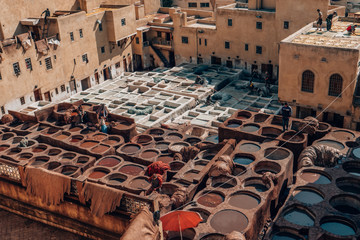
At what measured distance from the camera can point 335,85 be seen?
3033cm

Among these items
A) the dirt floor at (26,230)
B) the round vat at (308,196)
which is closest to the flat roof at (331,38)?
the round vat at (308,196)

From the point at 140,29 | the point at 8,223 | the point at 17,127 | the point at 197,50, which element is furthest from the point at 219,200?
→ the point at 140,29

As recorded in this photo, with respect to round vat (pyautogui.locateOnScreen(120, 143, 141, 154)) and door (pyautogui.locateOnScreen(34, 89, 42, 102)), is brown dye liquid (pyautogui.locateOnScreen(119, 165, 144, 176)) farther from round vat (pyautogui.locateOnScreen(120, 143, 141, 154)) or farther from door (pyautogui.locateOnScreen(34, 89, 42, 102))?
door (pyautogui.locateOnScreen(34, 89, 42, 102))

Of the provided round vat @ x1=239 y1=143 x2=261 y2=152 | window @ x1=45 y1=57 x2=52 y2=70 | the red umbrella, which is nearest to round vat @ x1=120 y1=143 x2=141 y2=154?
round vat @ x1=239 y1=143 x2=261 y2=152

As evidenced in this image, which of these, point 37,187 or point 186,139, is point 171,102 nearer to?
point 186,139

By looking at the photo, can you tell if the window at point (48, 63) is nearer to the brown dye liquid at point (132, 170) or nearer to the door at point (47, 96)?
the door at point (47, 96)

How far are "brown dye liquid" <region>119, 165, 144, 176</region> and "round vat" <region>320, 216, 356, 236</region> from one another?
11223 millimetres

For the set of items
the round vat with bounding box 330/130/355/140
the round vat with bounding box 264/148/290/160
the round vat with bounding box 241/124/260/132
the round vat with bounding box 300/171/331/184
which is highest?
the round vat with bounding box 241/124/260/132

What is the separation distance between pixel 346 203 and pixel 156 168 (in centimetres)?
1061

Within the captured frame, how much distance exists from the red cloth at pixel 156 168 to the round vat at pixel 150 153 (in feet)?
8.71

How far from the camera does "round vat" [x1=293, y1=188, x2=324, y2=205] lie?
19.6 metres

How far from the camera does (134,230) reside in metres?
15.0

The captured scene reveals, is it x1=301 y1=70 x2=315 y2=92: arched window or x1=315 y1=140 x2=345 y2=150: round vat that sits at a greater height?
x1=301 y1=70 x2=315 y2=92: arched window

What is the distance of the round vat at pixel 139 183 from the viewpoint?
73.5ft
